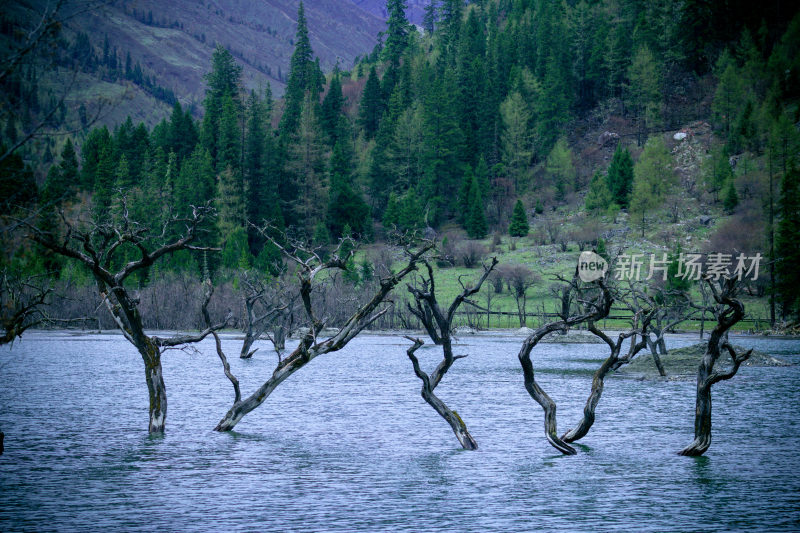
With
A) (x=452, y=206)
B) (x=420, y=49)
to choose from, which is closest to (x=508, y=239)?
(x=452, y=206)

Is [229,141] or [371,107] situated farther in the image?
[371,107]

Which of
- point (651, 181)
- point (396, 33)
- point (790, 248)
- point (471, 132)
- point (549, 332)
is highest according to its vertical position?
point (396, 33)

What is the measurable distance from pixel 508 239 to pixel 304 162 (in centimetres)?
4098

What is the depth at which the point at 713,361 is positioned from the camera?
21078 mm

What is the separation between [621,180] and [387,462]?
101 metres

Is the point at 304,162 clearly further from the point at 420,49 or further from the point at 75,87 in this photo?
the point at 75,87

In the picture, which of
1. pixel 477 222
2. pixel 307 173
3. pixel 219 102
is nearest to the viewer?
pixel 477 222

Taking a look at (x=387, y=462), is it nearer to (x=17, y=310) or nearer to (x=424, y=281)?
(x=424, y=281)

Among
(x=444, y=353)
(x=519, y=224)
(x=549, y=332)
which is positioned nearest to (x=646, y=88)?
(x=519, y=224)

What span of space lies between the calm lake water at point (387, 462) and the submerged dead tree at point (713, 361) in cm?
70

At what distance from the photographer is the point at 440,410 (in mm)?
23234

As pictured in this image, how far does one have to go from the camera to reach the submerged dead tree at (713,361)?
1983cm

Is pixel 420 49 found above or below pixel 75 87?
above

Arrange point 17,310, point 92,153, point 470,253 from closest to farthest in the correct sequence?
point 17,310
point 470,253
point 92,153
